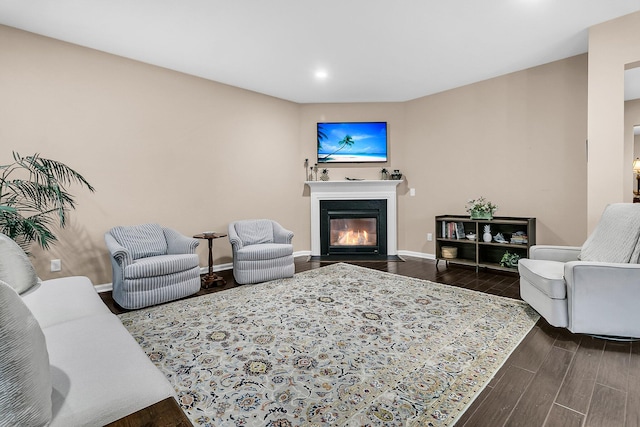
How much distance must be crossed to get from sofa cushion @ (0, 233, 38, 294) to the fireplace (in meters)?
4.05

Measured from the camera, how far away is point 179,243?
12.1 ft

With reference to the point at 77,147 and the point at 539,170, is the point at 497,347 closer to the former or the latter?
the point at 539,170

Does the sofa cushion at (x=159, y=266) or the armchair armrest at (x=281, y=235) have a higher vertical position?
the armchair armrest at (x=281, y=235)

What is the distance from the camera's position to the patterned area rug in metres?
1.58

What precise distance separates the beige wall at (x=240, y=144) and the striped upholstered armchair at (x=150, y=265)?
411 millimetres

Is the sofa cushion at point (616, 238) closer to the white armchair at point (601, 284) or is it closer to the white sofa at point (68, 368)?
the white armchair at point (601, 284)

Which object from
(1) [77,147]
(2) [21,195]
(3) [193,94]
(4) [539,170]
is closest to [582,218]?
(4) [539,170]

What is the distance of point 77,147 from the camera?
3490mm

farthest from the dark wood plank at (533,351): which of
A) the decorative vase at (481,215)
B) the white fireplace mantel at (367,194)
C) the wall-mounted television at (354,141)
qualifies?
the wall-mounted television at (354,141)

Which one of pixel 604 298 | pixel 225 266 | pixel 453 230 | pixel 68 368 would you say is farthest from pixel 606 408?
pixel 225 266

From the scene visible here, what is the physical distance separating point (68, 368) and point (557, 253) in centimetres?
359

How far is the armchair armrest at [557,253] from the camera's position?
2896 millimetres

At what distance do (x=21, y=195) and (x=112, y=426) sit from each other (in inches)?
134

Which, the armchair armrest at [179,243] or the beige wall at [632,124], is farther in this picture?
the beige wall at [632,124]
